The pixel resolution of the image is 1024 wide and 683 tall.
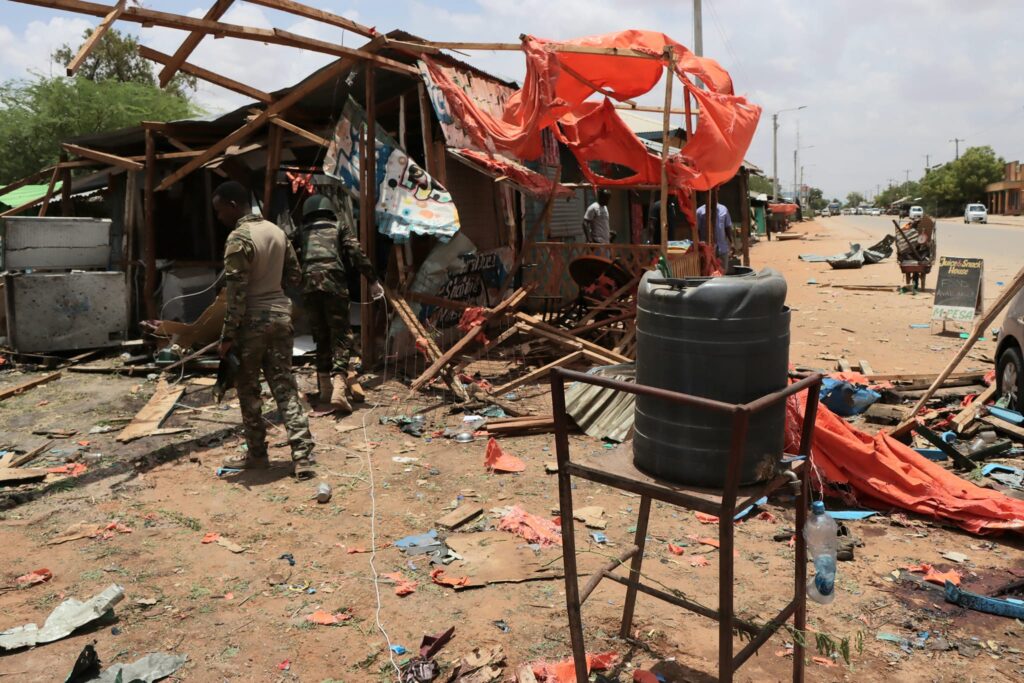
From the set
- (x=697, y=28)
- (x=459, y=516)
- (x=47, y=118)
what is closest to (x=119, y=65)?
(x=47, y=118)

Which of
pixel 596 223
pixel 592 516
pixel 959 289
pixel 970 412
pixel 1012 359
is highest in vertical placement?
pixel 596 223

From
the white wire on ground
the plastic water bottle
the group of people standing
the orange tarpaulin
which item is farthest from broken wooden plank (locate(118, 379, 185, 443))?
the plastic water bottle

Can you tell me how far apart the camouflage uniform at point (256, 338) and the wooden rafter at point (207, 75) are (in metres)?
2.73

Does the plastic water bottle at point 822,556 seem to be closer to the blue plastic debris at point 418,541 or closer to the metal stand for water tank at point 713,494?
the metal stand for water tank at point 713,494

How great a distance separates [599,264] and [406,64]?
319 cm

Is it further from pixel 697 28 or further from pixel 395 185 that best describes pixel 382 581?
pixel 697 28

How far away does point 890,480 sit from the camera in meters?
4.93

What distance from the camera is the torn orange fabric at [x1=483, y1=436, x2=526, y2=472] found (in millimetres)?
5695

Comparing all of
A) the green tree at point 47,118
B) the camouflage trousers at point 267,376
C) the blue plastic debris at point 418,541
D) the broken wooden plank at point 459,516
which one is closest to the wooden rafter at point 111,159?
the camouflage trousers at point 267,376

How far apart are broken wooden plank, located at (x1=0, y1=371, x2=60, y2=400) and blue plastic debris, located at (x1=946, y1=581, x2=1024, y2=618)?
8.42 metres

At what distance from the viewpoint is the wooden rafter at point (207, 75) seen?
7350 millimetres

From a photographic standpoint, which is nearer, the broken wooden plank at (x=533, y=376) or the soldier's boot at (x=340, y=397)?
the soldier's boot at (x=340, y=397)

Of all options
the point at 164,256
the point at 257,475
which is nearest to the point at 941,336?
the point at 257,475

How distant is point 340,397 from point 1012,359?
586 centimetres
